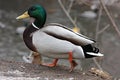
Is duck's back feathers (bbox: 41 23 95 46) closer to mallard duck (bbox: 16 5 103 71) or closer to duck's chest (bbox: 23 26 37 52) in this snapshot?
mallard duck (bbox: 16 5 103 71)

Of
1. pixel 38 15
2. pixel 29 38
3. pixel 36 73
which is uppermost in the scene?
pixel 38 15

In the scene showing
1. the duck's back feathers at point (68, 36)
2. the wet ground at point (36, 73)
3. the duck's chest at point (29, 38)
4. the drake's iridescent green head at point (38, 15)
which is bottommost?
the wet ground at point (36, 73)

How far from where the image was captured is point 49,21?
15.1 metres

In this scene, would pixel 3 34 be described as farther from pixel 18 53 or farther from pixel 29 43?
pixel 29 43

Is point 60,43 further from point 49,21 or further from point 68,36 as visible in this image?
point 49,21

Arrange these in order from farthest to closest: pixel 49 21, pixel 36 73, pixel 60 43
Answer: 1. pixel 49 21
2. pixel 36 73
3. pixel 60 43

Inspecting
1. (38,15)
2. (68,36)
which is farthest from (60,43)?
(38,15)

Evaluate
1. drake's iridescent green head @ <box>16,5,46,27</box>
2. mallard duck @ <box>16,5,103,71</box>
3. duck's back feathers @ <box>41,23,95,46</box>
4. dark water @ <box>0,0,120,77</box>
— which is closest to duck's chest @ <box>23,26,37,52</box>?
mallard duck @ <box>16,5,103,71</box>

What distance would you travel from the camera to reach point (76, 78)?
569 centimetres

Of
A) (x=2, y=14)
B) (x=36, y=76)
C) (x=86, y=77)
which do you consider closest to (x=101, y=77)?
(x=86, y=77)

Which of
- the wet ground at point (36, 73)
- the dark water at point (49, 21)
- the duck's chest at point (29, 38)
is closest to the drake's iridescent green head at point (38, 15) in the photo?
the duck's chest at point (29, 38)

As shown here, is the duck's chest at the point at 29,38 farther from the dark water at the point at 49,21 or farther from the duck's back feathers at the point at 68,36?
the dark water at the point at 49,21

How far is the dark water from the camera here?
11686 mm

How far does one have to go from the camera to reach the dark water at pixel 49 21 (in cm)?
1169
